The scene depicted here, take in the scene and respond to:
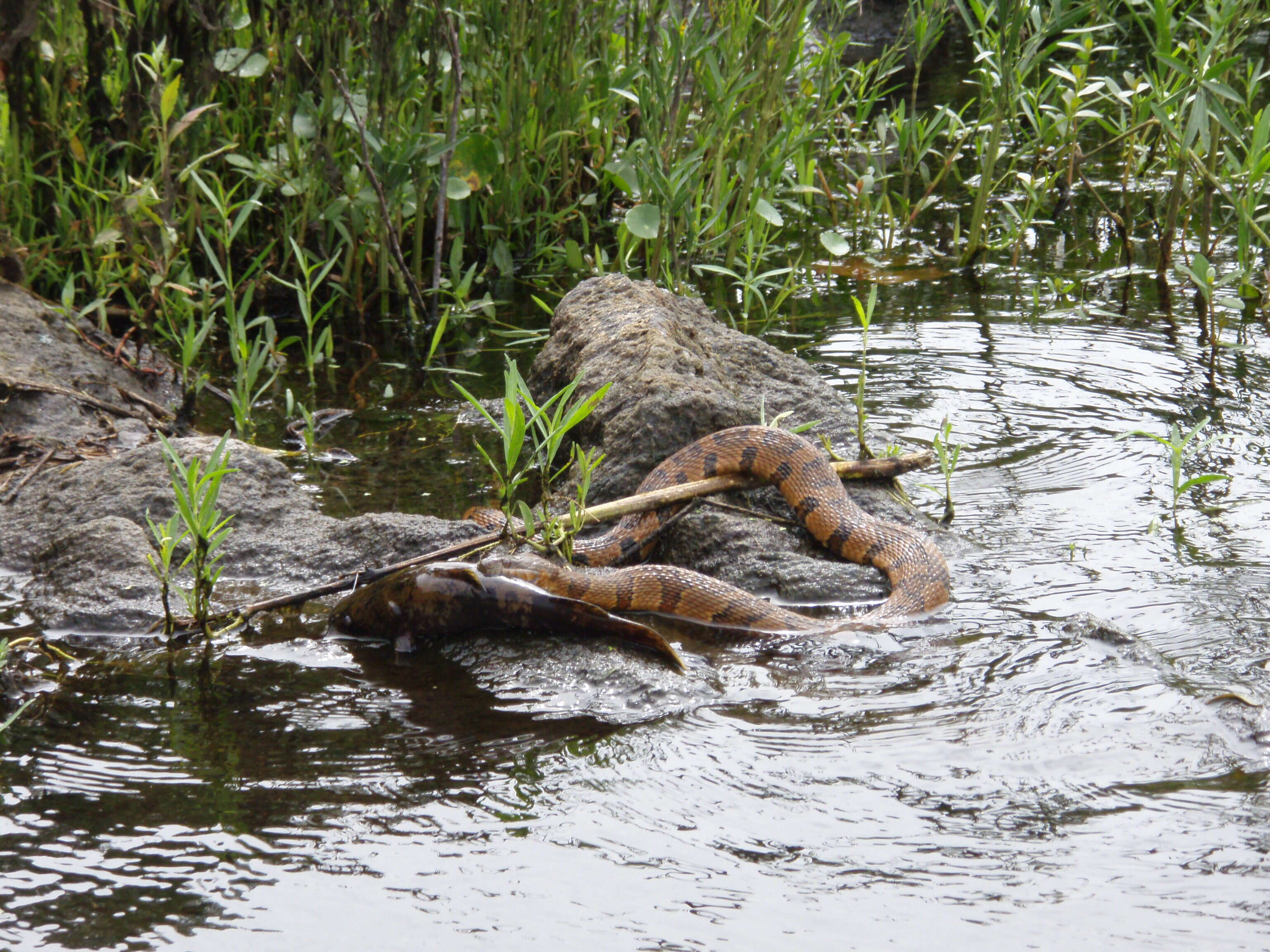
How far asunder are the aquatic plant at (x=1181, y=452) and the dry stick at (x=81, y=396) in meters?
4.33

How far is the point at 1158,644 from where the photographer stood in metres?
3.92

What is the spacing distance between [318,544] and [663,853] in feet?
7.25

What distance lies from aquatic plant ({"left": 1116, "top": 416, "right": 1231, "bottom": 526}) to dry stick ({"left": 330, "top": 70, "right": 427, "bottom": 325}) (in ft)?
12.7

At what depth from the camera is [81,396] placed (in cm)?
563

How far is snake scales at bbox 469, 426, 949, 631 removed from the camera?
4234 mm

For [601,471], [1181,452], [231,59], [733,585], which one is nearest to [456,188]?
[231,59]

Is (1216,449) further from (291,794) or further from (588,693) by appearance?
(291,794)

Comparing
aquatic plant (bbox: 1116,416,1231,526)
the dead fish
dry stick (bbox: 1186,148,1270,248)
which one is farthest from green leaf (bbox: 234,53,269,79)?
dry stick (bbox: 1186,148,1270,248)

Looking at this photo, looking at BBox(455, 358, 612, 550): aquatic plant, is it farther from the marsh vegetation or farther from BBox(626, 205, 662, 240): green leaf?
BBox(626, 205, 662, 240): green leaf

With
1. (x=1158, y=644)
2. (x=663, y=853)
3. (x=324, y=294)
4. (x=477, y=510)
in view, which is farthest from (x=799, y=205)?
(x=663, y=853)

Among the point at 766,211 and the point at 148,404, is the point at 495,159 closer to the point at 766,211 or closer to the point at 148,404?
the point at 766,211

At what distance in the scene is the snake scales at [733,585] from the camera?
13.9 feet

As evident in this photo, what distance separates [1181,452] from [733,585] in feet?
6.27

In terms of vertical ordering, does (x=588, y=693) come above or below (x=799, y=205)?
below
